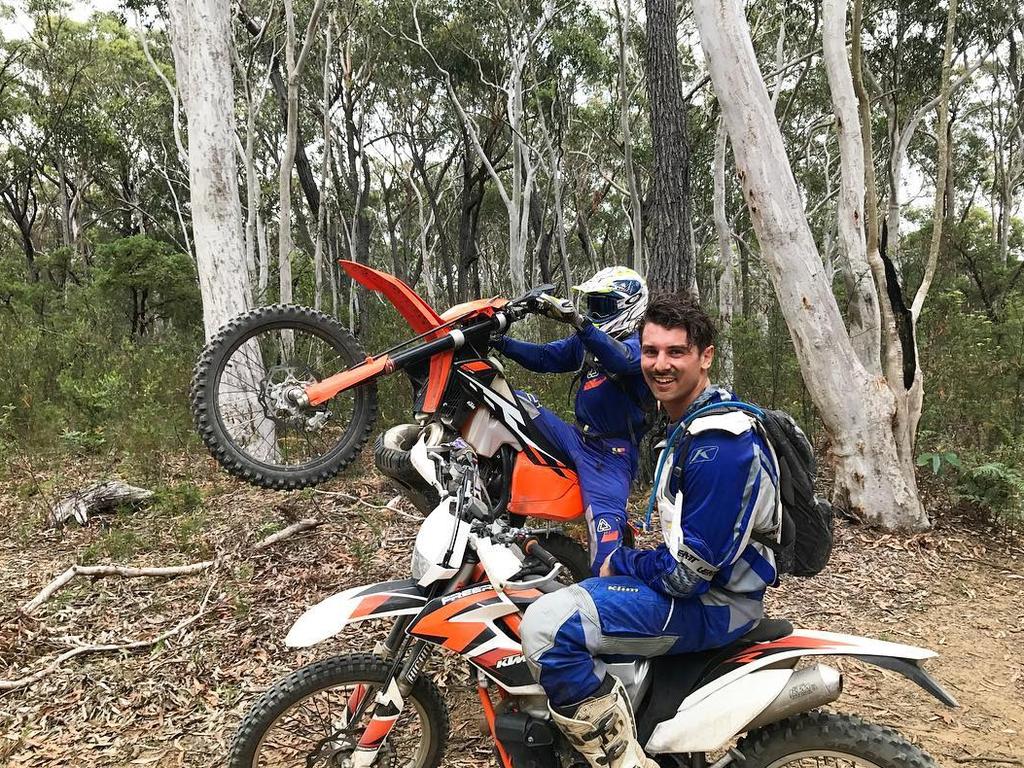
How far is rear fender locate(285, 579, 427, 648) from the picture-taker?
7.64ft

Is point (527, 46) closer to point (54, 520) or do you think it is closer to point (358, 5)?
point (358, 5)

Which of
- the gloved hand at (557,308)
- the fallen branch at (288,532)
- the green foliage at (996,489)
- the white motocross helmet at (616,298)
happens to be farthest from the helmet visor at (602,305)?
the green foliage at (996,489)

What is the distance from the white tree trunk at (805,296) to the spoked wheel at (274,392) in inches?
143

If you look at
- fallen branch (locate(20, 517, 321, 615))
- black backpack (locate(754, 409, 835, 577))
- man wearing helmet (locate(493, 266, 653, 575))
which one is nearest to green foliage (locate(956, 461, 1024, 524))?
man wearing helmet (locate(493, 266, 653, 575))

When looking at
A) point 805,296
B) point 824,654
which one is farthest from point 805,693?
point 805,296

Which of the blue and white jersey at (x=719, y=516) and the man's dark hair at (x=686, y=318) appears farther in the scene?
the man's dark hair at (x=686, y=318)

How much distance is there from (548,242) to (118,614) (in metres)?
22.5

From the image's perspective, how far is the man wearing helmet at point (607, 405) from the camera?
3412 mm

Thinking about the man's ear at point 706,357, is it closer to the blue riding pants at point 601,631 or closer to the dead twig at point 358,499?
the blue riding pants at point 601,631

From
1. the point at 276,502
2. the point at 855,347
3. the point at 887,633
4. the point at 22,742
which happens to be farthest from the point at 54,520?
the point at 855,347

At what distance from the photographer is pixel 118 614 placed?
408 centimetres

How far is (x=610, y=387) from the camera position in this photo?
3.70 m

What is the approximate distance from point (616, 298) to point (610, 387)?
1.60ft

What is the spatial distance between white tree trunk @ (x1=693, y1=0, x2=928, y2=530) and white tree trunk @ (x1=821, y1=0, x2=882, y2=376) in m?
0.43
